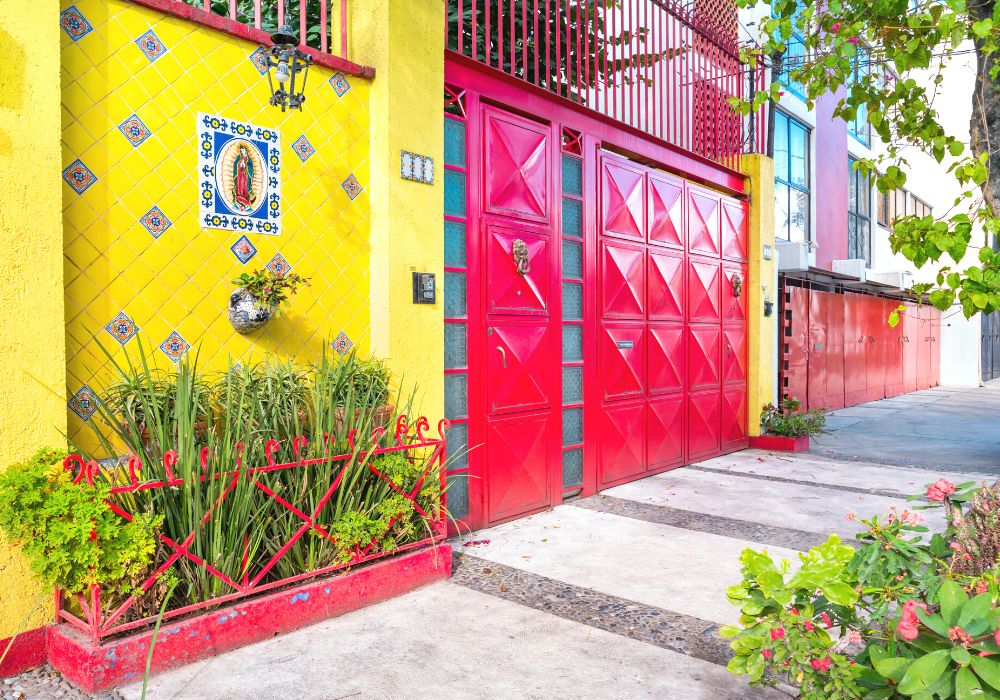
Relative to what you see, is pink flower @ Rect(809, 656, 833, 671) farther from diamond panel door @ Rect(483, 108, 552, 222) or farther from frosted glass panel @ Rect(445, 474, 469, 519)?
diamond panel door @ Rect(483, 108, 552, 222)

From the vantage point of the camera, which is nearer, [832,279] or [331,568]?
[331,568]

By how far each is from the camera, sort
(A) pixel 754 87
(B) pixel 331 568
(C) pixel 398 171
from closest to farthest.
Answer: (B) pixel 331 568 → (C) pixel 398 171 → (A) pixel 754 87

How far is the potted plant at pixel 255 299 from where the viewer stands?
3.79 m

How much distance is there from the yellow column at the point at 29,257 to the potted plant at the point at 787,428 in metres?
8.20

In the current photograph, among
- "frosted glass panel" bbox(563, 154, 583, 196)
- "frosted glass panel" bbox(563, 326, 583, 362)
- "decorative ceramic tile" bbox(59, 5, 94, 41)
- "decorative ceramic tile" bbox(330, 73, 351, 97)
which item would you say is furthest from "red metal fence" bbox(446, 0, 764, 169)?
"decorative ceramic tile" bbox(59, 5, 94, 41)

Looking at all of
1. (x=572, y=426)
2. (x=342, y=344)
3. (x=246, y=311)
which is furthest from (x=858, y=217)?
(x=246, y=311)

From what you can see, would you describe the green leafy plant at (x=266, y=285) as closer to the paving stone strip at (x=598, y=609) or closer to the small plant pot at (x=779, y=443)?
the paving stone strip at (x=598, y=609)

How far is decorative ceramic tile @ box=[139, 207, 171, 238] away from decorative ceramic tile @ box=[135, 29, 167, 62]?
78 cm

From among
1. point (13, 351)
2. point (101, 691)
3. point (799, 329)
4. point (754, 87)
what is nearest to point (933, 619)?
point (101, 691)

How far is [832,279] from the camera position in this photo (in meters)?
13.7

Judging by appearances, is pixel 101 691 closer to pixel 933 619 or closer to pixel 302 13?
pixel 933 619

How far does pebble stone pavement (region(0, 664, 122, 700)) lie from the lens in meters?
2.81

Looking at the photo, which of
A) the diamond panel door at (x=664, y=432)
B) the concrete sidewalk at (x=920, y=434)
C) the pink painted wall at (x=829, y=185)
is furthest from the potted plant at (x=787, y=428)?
the pink painted wall at (x=829, y=185)

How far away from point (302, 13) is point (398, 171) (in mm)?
1075
